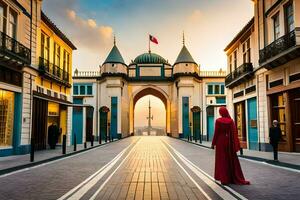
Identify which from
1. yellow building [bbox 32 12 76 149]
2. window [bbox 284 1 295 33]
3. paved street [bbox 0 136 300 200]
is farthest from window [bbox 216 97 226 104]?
paved street [bbox 0 136 300 200]

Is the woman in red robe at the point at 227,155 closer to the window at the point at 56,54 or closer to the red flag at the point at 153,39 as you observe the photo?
the window at the point at 56,54

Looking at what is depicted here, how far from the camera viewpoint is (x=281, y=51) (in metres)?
16.3

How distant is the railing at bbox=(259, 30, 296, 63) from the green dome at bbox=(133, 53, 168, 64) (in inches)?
1301

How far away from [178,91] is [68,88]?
22479 millimetres

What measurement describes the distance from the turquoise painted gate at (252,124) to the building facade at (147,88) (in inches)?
767

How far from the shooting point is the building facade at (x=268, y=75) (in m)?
16.4

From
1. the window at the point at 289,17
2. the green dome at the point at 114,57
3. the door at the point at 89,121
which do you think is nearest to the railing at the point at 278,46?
the window at the point at 289,17

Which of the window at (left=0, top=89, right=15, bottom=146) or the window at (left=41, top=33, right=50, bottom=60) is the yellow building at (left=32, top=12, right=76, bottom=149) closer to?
the window at (left=41, top=33, right=50, bottom=60)

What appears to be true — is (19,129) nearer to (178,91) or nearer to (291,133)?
(291,133)

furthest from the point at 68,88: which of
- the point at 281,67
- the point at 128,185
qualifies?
the point at 128,185

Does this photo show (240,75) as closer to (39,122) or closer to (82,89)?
(39,122)

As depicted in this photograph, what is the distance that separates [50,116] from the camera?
891 inches

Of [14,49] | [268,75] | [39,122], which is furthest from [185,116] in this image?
[14,49]

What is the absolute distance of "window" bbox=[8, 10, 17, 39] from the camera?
16297mm
